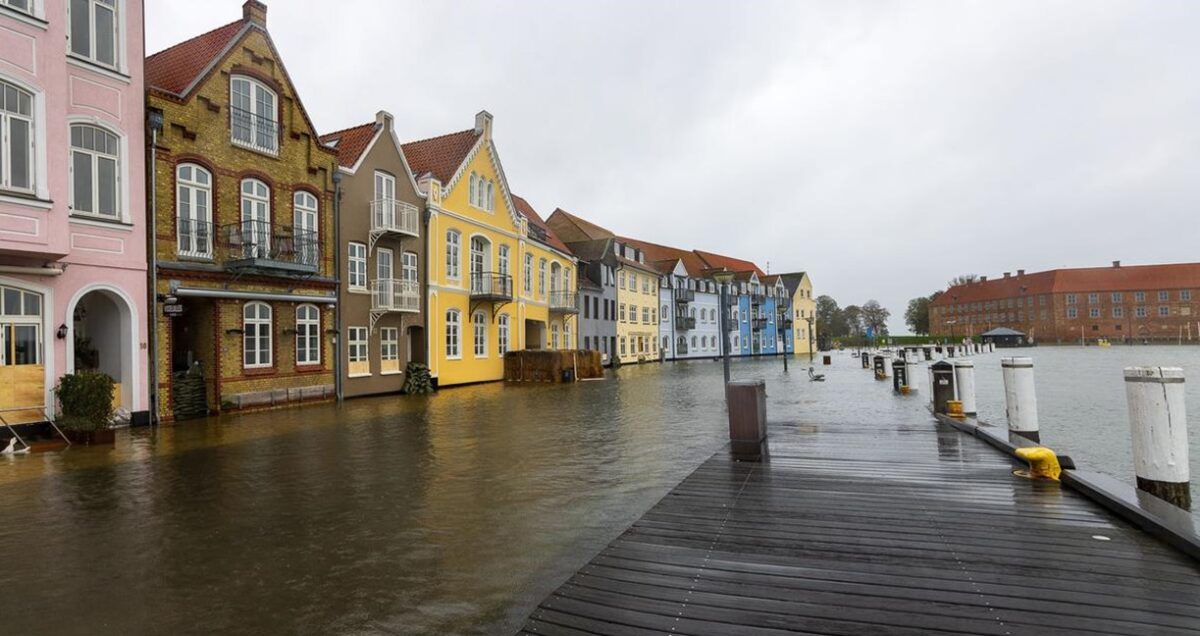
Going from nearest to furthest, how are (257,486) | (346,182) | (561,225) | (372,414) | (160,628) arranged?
1. (160,628)
2. (257,486)
3. (372,414)
4. (346,182)
5. (561,225)

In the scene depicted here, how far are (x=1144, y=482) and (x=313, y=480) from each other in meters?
9.26

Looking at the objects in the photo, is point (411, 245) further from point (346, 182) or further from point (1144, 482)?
point (1144, 482)

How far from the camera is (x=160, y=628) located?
3.81 m

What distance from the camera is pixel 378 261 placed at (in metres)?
23.0

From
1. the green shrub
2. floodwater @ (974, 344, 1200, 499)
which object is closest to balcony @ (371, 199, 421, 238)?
the green shrub

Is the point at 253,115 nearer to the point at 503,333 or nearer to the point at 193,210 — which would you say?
the point at 193,210

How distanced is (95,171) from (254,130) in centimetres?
510

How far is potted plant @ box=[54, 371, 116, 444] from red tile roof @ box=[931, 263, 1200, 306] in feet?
422

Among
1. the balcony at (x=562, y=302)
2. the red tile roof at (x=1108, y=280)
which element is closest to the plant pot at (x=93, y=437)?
the balcony at (x=562, y=302)

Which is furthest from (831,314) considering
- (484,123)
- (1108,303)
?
(484,123)

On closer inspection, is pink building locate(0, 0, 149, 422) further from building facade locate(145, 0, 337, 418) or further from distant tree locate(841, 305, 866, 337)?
distant tree locate(841, 305, 866, 337)

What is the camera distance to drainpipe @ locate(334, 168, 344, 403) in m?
20.6

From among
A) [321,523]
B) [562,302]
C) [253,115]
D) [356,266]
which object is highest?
[253,115]

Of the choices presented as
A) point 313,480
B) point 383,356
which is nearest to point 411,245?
point 383,356
